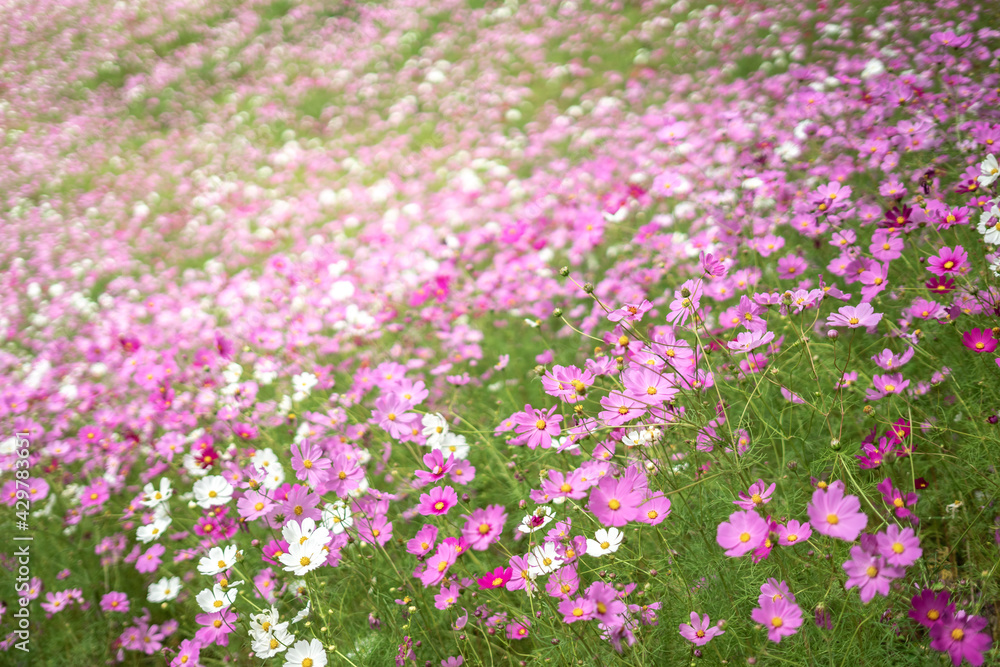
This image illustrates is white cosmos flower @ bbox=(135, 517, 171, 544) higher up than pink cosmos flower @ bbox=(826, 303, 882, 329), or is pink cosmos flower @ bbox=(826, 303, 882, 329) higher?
pink cosmos flower @ bbox=(826, 303, 882, 329)

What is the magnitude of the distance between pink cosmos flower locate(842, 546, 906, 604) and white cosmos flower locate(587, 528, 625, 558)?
1.34 feet

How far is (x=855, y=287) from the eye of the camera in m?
2.23

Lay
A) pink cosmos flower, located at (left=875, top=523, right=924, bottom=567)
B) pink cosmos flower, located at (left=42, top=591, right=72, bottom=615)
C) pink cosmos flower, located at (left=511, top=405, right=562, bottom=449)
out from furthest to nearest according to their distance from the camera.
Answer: pink cosmos flower, located at (left=42, top=591, right=72, bottom=615)
pink cosmos flower, located at (left=511, top=405, right=562, bottom=449)
pink cosmos flower, located at (left=875, top=523, right=924, bottom=567)

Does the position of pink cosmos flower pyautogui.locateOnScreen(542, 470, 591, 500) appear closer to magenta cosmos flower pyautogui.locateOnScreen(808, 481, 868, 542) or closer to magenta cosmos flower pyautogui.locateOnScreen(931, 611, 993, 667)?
magenta cosmos flower pyautogui.locateOnScreen(808, 481, 868, 542)

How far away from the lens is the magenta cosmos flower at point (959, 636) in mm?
907

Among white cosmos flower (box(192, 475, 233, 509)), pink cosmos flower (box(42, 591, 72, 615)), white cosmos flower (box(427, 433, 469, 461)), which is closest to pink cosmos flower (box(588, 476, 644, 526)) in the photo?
white cosmos flower (box(427, 433, 469, 461))

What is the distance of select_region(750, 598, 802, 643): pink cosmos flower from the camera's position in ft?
3.19

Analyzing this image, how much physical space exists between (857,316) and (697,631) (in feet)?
2.52

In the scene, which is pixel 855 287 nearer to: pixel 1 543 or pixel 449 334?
pixel 449 334

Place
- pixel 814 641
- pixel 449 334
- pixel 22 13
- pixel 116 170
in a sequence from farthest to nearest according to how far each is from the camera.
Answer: pixel 22 13 → pixel 116 170 → pixel 449 334 → pixel 814 641

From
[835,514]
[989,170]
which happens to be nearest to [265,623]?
[835,514]

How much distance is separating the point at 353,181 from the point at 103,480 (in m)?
4.29

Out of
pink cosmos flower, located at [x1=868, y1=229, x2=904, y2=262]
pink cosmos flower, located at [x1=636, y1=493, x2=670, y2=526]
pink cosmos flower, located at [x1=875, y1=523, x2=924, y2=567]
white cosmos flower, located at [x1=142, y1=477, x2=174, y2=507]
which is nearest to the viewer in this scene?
pink cosmos flower, located at [x1=875, y1=523, x2=924, y2=567]

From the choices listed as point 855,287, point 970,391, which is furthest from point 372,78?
point 970,391
